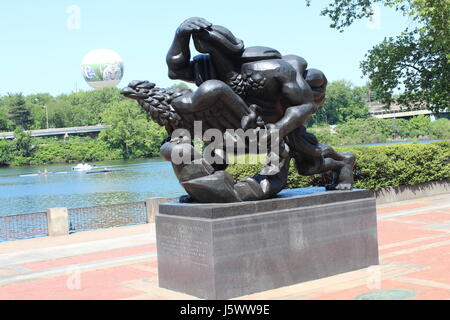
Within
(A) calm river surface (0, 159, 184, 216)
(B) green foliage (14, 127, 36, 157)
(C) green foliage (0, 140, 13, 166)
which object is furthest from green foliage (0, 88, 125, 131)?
(A) calm river surface (0, 159, 184, 216)

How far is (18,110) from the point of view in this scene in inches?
4250

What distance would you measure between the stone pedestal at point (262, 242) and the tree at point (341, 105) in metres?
78.2

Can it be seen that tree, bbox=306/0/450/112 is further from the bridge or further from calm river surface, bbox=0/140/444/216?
the bridge

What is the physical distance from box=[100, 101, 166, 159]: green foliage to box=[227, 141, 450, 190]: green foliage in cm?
5968

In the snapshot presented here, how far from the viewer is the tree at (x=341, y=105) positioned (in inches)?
3492

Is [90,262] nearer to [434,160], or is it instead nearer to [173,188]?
[434,160]

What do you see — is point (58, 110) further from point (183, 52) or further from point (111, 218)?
point (183, 52)

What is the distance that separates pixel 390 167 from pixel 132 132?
63.8 m

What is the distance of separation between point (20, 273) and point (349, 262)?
5.68m

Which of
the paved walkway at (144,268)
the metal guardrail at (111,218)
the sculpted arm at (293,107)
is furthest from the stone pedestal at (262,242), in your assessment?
the metal guardrail at (111,218)

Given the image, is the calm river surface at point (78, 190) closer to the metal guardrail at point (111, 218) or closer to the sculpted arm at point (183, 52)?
the metal guardrail at point (111, 218)

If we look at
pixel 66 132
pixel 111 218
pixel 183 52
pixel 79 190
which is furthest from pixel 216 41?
pixel 66 132

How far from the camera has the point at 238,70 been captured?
8461 millimetres
